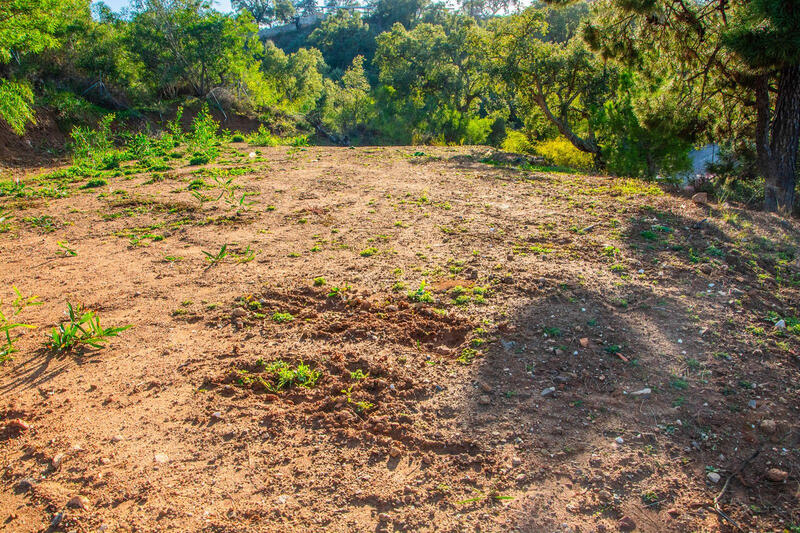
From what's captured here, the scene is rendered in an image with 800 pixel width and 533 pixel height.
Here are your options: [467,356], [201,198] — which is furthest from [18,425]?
[201,198]

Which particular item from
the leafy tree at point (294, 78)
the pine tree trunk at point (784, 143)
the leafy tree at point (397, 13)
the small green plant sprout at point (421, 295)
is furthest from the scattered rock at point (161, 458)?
the leafy tree at point (397, 13)

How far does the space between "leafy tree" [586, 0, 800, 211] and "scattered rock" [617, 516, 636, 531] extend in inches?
219

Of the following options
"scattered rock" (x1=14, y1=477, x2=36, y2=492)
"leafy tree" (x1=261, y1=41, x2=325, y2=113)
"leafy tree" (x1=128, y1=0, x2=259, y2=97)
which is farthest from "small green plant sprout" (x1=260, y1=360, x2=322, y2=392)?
"leafy tree" (x1=261, y1=41, x2=325, y2=113)

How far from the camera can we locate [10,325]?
283 centimetres

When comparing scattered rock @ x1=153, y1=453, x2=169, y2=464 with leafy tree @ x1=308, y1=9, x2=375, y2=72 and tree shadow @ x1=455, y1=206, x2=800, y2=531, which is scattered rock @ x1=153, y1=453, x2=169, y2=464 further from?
leafy tree @ x1=308, y1=9, x2=375, y2=72

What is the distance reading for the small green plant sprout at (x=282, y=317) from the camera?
3.20m

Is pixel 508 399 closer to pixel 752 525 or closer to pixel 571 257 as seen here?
pixel 752 525

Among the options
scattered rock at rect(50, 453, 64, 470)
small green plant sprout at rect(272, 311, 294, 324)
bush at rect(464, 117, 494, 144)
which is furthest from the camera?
bush at rect(464, 117, 494, 144)

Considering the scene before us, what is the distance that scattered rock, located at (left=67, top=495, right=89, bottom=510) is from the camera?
1873mm

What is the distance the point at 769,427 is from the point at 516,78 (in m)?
12.1

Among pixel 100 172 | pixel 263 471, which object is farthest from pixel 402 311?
pixel 100 172

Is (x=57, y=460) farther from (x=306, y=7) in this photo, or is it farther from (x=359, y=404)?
(x=306, y=7)

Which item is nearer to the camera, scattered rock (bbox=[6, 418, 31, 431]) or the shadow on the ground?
scattered rock (bbox=[6, 418, 31, 431])

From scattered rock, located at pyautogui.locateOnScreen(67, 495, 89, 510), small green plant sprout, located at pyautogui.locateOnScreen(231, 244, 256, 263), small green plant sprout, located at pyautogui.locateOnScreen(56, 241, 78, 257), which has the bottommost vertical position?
scattered rock, located at pyautogui.locateOnScreen(67, 495, 89, 510)
